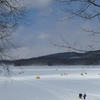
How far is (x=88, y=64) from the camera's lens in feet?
11.4

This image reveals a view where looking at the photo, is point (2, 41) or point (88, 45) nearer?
point (88, 45)

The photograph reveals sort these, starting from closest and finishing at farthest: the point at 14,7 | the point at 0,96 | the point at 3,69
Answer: the point at 14,7
the point at 3,69
the point at 0,96

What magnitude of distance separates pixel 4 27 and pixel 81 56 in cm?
165

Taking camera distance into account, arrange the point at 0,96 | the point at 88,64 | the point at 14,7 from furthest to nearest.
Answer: the point at 0,96
the point at 14,7
the point at 88,64

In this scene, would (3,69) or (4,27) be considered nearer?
(4,27)

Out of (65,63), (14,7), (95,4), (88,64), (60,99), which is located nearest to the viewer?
(95,4)

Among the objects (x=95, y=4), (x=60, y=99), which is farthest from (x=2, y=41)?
(x=60, y=99)

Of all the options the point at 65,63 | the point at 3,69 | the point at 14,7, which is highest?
the point at 65,63

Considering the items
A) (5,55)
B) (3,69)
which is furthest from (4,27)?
(3,69)

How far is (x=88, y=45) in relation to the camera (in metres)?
3.35

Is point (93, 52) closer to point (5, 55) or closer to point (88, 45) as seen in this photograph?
point (88, 45)

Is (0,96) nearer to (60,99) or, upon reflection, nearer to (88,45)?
(60,99)

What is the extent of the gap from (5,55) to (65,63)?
7659 centimetres

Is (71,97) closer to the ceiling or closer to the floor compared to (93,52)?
closer to the floor
